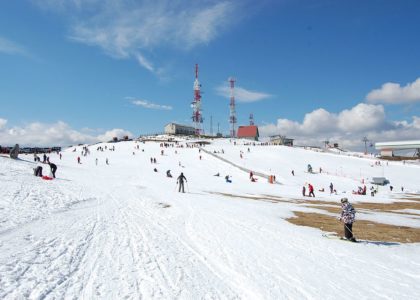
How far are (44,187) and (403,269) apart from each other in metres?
20.8

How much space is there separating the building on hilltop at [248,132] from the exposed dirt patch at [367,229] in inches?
5444

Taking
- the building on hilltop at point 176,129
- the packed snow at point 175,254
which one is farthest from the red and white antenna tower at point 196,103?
the packed snow at point 175,254

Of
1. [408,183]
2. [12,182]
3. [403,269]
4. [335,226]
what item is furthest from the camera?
[408,183]

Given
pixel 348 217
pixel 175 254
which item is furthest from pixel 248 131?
pixel 175 254

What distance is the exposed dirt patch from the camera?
48.6 ft

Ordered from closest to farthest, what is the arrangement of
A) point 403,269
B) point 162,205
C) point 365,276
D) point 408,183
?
point 365,276, point 403,269, point 162,205, point 408,183

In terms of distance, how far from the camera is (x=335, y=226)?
1706 centimetres

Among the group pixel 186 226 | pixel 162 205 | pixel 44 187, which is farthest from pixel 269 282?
pixel 44 187

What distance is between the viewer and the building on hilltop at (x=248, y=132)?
158 m

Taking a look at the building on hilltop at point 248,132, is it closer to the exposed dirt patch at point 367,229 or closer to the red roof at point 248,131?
the red roof at point 248,131

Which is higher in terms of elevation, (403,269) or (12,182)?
(12,182)

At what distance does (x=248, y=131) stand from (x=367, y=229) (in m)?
145

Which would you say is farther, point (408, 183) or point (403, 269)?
point (408, 183)

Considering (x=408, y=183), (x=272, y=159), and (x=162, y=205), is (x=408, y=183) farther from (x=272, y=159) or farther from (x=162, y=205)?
(x=162, y=205)
